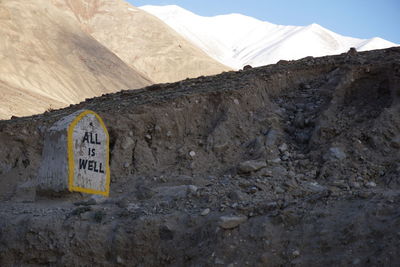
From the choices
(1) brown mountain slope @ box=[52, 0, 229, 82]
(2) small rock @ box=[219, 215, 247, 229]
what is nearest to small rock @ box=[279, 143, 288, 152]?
(2) small rock @ box=[219, 215, 247, 229]

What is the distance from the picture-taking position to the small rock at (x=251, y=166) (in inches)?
290

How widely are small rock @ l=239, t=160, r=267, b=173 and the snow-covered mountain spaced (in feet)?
213

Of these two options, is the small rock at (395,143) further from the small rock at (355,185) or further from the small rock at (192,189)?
the small rock at (192,189)

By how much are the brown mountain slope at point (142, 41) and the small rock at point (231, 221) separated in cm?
4785

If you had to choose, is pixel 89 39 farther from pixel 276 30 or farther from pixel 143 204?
pixel 276 30

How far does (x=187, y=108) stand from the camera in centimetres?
889

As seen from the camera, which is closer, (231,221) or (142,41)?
(231,221)

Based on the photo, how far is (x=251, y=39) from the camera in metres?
91.4

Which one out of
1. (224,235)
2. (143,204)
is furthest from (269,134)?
(224,235)

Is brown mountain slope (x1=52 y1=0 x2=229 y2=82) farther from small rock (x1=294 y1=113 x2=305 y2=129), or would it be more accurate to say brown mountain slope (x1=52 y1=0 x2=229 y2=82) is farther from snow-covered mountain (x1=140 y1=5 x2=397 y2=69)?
small rock (x1=294 y1=113 x2=305 y2=129)

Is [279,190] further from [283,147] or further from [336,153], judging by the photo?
[283,147]

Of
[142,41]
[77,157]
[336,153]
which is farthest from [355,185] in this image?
[142,41]

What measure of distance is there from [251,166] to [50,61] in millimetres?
36074

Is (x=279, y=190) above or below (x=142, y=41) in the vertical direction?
below
